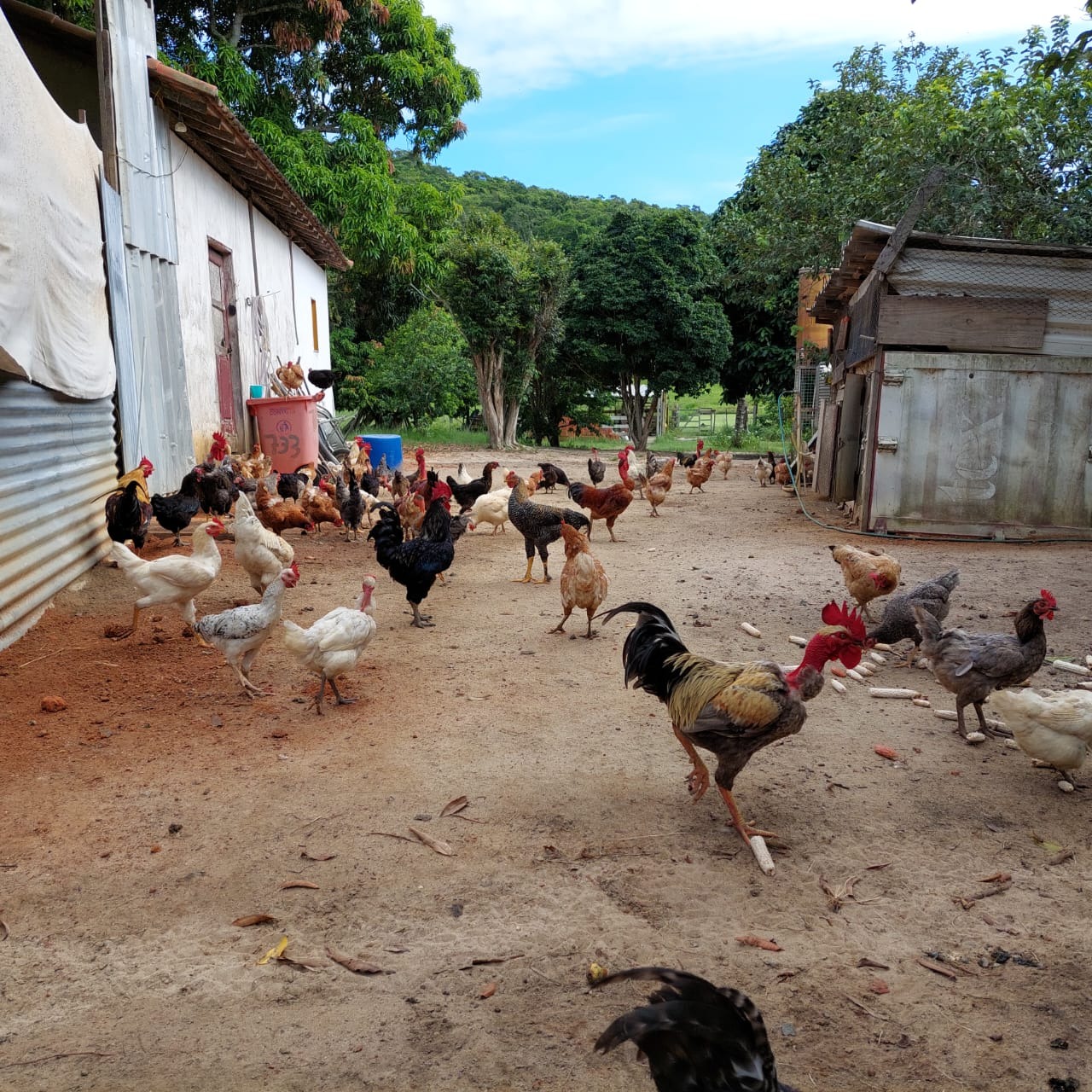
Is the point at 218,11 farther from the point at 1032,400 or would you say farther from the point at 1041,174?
the point at 1032,400

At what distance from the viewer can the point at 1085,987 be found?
2.70m

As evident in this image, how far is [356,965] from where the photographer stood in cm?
278

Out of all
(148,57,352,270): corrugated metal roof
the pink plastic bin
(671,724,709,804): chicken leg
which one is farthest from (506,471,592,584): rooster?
the pink plastic bin

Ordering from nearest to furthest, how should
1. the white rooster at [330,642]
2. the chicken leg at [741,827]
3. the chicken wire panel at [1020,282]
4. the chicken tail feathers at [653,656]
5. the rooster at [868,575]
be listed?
the chicken leg at [741,827]
the chicken tail feathers at [653,656]
the white rooster at [330,642]
the rooster at [868,575]
the chicken wire panel at [1020,282]

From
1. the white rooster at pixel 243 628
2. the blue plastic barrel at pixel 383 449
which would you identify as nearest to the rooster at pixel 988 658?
the white rooster at pixel 243 628

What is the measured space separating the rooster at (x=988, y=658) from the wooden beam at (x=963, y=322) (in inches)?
260

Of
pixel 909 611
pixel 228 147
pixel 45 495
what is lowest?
pixel 909 611

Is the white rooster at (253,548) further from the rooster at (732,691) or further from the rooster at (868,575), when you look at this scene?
the rooster at (868,575)

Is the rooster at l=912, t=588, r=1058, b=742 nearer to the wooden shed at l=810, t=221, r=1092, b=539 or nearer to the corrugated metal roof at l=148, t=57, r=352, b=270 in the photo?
the wooden shed at l=810, t=221, r=1092, b=539

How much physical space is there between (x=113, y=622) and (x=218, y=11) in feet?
70.9

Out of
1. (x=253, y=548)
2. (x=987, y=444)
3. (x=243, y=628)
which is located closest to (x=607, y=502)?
(x=987, y=444)

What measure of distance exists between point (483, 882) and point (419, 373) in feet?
83.6

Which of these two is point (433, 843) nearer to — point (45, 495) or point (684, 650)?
point (684, 650)

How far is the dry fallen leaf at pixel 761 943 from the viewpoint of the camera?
9.52 ft
